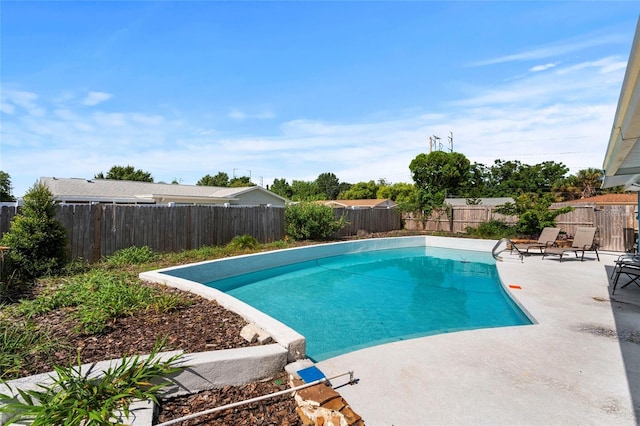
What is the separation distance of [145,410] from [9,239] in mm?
6203

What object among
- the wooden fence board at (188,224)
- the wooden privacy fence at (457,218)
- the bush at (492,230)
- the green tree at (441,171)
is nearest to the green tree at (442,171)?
the green tree at (441,171)

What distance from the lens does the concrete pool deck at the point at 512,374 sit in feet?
8.25

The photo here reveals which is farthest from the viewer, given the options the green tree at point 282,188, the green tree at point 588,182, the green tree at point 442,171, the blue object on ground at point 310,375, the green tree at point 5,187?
the green tree at point 282,188

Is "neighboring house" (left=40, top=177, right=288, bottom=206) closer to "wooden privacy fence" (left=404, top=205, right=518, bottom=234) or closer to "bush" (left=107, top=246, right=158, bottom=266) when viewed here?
"bush" (left=107, top=246, right=158, bottom=266)

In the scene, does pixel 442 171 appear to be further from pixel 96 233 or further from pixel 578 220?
pixel 96 233

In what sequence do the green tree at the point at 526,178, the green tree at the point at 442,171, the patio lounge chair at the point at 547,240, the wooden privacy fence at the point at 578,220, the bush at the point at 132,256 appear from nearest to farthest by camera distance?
the bush at the point at 132,256 < the patio lounge chair at the point at 547,240 < the wooden privacy fence at the point at 578,220 < the green tree at the point at 442,171 < the green tree at the point at 526,178

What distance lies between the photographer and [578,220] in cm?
1427

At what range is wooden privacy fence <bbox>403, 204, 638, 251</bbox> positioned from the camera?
12.3 metres

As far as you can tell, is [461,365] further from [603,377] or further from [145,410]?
[145,410]

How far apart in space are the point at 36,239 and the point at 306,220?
31.5 ft

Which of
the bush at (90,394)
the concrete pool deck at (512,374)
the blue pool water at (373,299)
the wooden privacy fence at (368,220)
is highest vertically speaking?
the wooden privacy fence at (368,220)

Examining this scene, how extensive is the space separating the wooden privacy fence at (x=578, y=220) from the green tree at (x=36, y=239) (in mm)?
17105

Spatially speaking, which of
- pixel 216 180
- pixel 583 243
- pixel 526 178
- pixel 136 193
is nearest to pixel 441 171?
pixel 526 178

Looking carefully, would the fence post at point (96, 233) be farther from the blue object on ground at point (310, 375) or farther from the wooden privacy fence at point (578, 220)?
the wooden privacy fence at point (578, 220)
